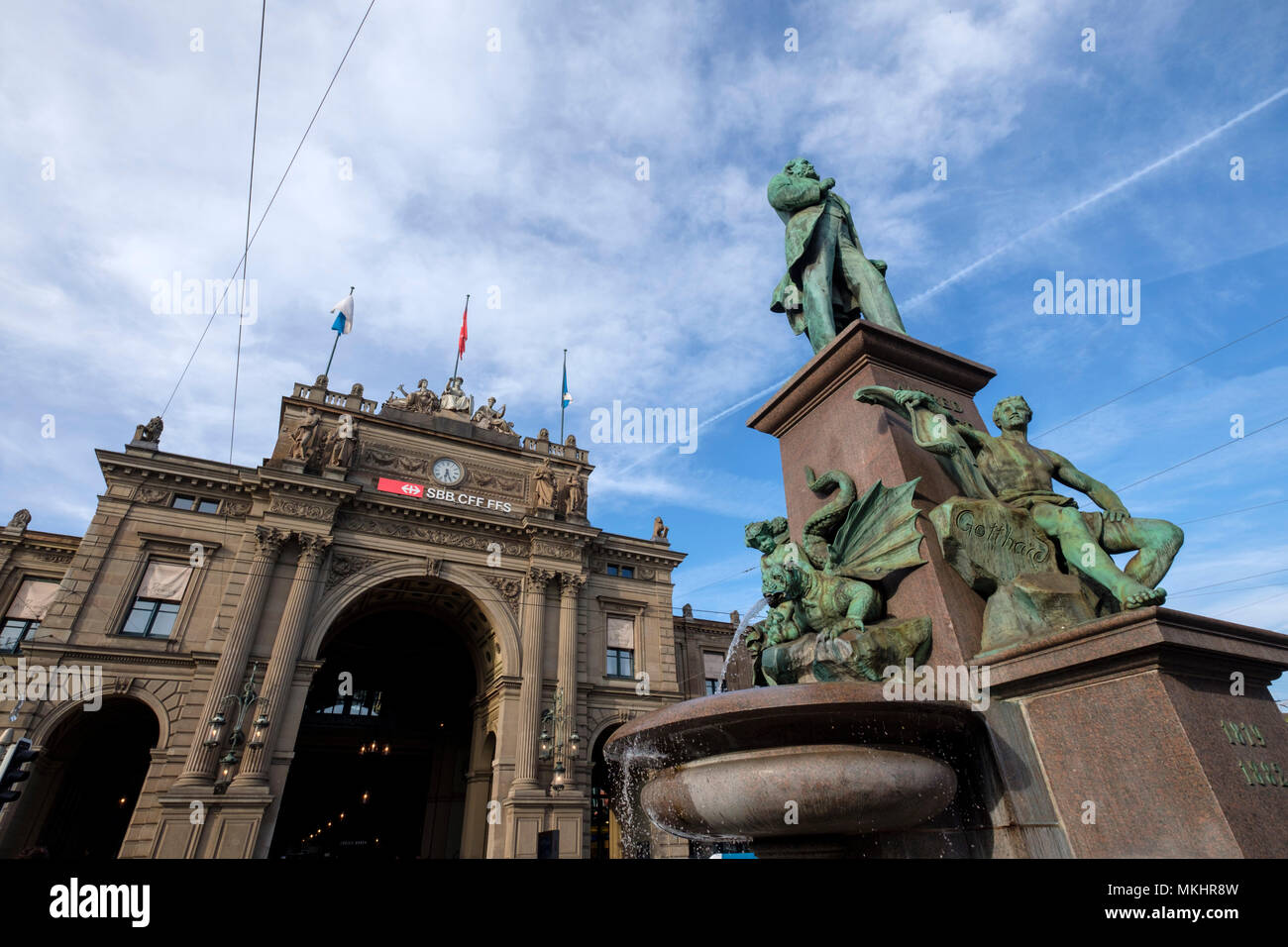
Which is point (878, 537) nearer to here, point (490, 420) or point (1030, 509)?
point (1030, 509)

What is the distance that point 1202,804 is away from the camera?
2746 millimetres

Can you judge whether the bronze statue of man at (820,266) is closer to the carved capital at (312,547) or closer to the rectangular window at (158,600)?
the carved capital at (312,547)

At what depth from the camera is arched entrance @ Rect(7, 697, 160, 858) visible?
68.0ft

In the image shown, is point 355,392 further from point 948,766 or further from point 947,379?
point 948,766

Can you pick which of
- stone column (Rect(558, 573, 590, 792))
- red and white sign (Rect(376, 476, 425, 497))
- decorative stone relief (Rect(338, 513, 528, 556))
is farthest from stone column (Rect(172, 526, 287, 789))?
stone column (Rect(558, 573, 590, 792))

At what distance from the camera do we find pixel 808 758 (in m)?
3.19

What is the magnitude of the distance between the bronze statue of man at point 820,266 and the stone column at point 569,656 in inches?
834

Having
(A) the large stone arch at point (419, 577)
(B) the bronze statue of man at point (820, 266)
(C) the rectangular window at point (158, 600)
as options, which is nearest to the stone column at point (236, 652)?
(A) the large stone arch at point (419, 577)

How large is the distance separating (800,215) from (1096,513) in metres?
4.95

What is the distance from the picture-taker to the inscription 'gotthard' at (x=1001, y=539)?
427 centimetres

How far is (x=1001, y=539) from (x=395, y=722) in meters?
32.5

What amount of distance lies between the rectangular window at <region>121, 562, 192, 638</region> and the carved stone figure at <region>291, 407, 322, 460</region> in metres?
5.66

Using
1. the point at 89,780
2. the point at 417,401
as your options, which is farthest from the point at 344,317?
the point at 89,780
